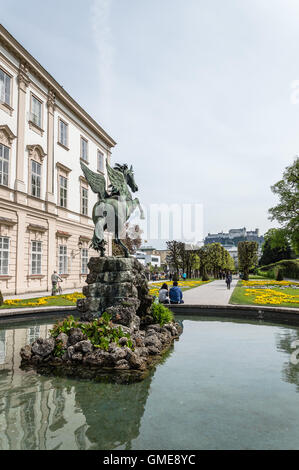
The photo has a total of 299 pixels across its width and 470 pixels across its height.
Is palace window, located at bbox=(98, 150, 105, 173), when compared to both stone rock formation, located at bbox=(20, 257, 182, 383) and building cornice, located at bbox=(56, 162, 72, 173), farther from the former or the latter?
stone rock formation, located at bbox=(20, 257, 182, 383)

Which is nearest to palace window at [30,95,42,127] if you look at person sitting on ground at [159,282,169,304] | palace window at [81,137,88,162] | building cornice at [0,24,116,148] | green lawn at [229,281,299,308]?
building cornice at [0,24,116,148]

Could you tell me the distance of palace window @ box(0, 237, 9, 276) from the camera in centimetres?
1867

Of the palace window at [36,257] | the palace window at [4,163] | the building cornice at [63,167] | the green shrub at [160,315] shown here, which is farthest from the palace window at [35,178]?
the green shrub at [160,315]

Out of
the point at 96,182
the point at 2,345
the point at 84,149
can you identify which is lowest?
the point at 2,345

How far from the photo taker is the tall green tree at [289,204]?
1479 inches

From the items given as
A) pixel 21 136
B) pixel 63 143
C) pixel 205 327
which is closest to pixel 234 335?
pixel 205 327

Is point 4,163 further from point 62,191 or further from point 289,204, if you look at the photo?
point 289,204

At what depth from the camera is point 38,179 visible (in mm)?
22422

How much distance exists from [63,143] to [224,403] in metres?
24.9

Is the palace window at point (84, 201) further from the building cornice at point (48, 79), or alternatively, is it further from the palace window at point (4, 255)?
the palace window at point (4, 255)

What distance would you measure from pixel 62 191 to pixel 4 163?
6432 mm

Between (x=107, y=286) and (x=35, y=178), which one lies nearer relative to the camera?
(x=107, y=286)

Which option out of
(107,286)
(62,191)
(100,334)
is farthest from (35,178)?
(100,334)
